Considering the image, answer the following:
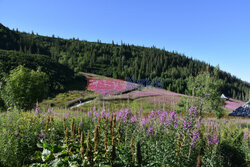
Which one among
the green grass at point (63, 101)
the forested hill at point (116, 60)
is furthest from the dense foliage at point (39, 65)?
the forested hill at point (116, 60)

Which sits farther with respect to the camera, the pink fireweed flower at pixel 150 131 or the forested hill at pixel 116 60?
the forested hill at pixel 116 60

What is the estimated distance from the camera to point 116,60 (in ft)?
317

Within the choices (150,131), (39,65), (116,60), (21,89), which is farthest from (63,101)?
(116,60)

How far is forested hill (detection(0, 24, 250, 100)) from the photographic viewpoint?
71750mm

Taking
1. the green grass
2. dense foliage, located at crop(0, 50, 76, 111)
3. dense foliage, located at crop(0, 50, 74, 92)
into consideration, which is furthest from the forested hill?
the green grass

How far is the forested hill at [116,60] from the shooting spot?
235 feet

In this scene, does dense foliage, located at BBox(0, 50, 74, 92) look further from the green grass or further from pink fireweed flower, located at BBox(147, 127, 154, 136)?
pink fireweed flower, located at BBox(147, 127, 154, 136)

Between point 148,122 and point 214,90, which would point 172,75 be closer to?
point 214,90

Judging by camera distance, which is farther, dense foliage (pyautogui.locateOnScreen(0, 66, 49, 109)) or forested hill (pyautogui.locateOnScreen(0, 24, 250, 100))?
forested hill (pyautogui.locateOnScreen(0, 24, 250, 100))

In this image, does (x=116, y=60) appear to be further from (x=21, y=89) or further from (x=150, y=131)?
(x=150, y=131)

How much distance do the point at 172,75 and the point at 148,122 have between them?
274 ft

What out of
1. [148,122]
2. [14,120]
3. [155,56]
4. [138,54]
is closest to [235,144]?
[148,122]

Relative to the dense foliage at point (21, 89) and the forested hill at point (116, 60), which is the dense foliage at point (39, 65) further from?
the dense foliage at point (21, 89)

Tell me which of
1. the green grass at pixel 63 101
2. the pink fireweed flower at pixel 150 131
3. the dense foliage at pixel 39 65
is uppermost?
the dense foliage at pixel 39 65
